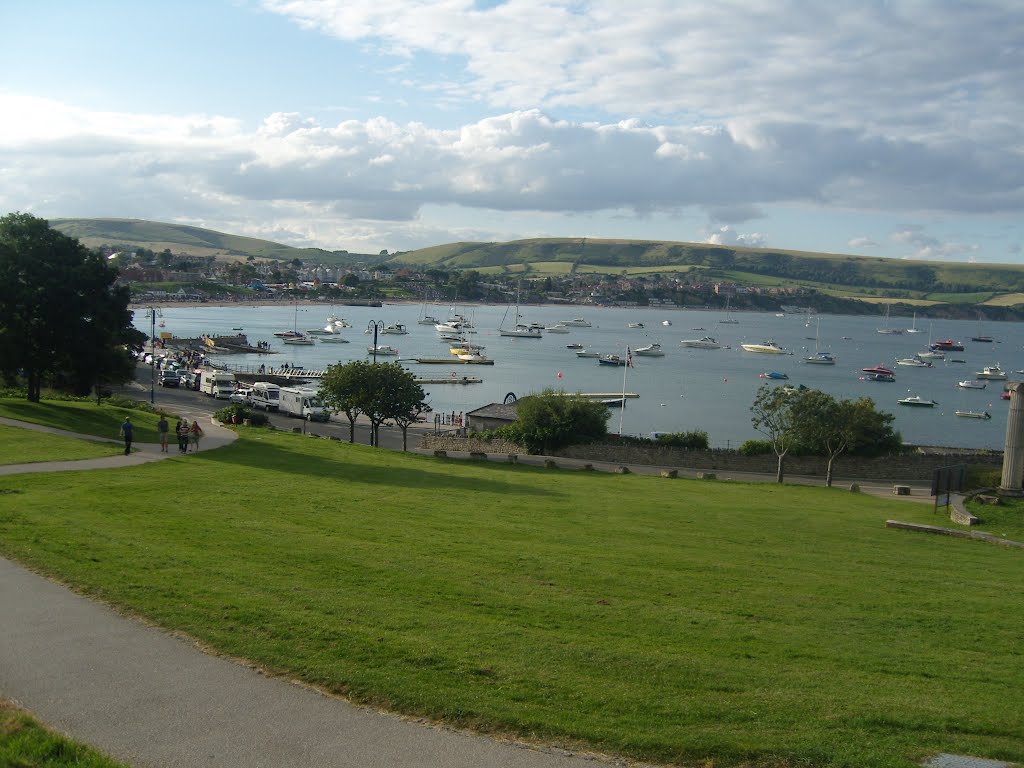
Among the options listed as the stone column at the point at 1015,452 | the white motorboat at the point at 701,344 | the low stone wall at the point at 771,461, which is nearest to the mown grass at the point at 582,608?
the stone column at the point at 1015,452

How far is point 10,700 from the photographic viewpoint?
7.32 metres

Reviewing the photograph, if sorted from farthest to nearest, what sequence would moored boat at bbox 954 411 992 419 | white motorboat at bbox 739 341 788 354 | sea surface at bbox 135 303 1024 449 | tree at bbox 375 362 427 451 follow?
white motorboat at bbox 739 341 788 354, moored boat at bbox 954 411 992 419, sea surface at bbox 135 303 1024 449, tree at bbox 375 362 427 451

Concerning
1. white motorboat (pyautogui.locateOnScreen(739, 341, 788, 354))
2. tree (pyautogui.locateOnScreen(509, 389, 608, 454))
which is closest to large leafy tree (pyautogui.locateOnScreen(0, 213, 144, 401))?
tree (pyautogui.locateOnScreen(509, 389, 608, 454))

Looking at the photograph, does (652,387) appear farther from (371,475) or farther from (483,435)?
(371,475)

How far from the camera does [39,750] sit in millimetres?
6320

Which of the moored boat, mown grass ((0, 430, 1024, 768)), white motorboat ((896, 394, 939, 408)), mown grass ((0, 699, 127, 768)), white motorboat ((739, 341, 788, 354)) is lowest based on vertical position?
the moored boat

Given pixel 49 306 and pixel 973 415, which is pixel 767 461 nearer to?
pixel 49 306

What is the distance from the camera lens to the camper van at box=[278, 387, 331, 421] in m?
51.2

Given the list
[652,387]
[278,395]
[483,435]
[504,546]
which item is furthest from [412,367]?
[504,546]

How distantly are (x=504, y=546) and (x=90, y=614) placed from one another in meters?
6.94

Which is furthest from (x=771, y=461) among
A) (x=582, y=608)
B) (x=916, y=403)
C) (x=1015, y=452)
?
(x=916, y=403)

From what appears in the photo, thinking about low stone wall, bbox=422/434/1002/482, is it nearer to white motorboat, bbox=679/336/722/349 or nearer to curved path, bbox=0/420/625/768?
curved path, bbox=0/420/625/768

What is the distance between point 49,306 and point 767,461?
100ft

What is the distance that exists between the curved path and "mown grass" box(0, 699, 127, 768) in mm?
255
